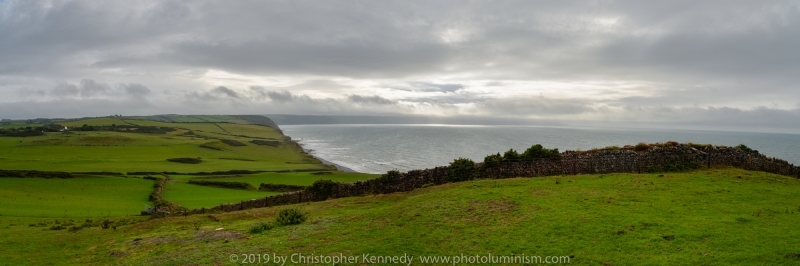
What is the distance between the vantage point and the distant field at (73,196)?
31.2m

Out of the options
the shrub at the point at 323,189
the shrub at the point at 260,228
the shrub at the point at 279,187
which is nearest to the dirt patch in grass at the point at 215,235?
the shrub at the point at 260,228

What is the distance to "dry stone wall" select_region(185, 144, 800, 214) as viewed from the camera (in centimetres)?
2462

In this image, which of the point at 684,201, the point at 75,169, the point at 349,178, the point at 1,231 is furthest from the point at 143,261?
the point at 75,169

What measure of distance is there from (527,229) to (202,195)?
131ft

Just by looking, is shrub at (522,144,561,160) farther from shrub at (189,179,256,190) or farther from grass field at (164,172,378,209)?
shrub at (189,179,256,190)

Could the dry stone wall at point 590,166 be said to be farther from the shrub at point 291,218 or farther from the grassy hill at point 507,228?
the shrub at point 291,218

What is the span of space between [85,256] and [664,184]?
24935mm

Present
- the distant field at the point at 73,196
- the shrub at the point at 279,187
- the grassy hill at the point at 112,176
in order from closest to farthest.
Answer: the distant field at the point at 73,196
the grassy hill at the point at 112,176
the shrub at the point at 279,187

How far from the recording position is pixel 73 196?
39531 mm

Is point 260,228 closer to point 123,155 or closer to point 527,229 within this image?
point 527,229

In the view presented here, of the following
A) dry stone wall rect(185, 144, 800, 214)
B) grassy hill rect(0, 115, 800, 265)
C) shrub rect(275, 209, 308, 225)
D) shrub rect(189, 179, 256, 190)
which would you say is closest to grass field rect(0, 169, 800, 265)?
grassy hill rect(0, 115, 800, 265)

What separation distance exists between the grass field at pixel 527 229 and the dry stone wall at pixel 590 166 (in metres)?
2.04

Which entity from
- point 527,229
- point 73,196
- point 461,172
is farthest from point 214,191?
point 527,229

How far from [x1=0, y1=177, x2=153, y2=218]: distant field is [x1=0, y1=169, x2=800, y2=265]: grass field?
10.4m
